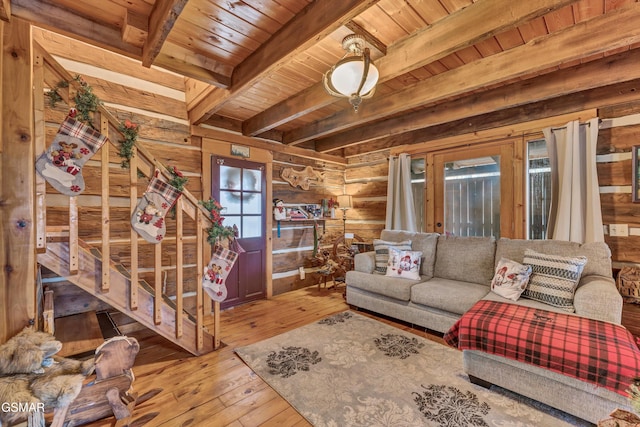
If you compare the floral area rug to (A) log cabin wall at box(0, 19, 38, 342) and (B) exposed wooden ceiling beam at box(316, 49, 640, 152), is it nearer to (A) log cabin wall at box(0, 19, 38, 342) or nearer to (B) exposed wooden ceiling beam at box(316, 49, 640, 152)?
(A) log cabin wall at box(0, 19, 38, 342)

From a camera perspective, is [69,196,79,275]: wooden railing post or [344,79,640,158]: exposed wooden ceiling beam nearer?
[69,196,79,275]: wooden railing post

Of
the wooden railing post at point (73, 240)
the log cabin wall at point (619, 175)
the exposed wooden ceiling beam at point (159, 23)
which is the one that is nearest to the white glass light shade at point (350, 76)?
the exposed wooden ceiling beam at point (159, 23)

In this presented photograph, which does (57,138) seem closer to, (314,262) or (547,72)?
(314,262)

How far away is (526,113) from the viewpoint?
3.28 meters

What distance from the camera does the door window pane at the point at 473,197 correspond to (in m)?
3.63

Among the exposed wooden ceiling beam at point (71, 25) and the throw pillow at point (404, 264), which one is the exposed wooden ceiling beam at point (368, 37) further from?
the throw pillow at point (404, 264)

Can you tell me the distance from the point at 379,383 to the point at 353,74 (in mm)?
2236

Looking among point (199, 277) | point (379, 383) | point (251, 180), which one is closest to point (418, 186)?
point (251, 180)

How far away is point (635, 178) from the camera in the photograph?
2652mm

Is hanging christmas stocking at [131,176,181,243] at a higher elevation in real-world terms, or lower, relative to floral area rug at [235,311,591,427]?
higher

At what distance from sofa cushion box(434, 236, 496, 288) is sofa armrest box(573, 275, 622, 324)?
0.82 m

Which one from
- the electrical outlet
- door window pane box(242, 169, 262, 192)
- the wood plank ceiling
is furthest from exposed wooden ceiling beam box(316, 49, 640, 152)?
door window pane box(242, 169, 262, 192)

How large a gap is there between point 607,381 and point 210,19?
320cm

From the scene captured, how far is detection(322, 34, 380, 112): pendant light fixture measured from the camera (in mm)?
1785
